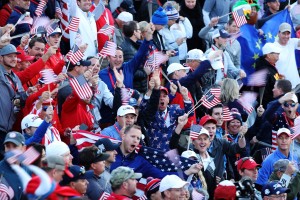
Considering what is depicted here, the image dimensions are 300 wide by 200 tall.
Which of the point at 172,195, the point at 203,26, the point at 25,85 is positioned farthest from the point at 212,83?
the point at 172,195

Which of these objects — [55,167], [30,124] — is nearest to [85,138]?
[30,124]

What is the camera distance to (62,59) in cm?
1922

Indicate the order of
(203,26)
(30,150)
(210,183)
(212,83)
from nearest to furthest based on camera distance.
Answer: (30,150) < (210,183) < (212,83) < (203,26)

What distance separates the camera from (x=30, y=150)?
15.0m

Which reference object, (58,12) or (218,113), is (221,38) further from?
(58,12)

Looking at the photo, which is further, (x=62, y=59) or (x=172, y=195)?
(x=62, y=59)

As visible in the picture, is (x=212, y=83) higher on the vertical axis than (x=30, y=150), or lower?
lower

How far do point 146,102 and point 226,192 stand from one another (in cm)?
230

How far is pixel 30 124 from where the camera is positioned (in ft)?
55.8

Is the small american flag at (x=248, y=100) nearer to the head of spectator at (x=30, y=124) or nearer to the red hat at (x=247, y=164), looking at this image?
the red hat at (x=247, y=164)

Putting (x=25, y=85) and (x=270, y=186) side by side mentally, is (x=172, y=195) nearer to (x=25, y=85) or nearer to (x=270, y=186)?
(x=270, y=186)

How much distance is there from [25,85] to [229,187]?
3275 mm

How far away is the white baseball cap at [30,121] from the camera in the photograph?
1702 cm

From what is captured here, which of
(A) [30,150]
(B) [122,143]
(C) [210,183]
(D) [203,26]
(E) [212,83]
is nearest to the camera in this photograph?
(A) [30,150]
